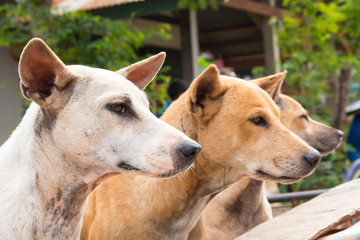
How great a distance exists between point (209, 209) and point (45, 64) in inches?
66.5

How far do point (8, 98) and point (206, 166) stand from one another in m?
6.57

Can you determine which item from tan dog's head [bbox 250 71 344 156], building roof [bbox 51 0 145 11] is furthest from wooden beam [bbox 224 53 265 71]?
tan dog's head [bbox 250 71 344 156]

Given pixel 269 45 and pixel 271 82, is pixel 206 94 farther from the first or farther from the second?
pixel 269 45

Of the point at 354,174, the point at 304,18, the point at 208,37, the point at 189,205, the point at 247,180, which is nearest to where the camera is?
the point at 189,205

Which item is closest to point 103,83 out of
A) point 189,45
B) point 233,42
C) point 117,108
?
point 117,108

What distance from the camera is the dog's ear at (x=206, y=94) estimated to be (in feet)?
8.85

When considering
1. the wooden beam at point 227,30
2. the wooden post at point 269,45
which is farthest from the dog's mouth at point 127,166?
the wooden beam at point 227,30

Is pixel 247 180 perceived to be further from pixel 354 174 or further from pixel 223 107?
pixel 354 174

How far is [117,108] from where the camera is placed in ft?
6.78

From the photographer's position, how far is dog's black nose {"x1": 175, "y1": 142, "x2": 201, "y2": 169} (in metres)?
1.99

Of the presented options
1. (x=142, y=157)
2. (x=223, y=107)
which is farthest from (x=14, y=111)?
(x=142, y=157)

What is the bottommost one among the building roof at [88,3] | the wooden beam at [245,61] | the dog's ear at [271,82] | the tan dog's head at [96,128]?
the wooden beam at [245,61]

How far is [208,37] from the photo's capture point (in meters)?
13.0

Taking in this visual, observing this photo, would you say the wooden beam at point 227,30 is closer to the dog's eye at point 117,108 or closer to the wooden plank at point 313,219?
the wooden plank at point 313,219
